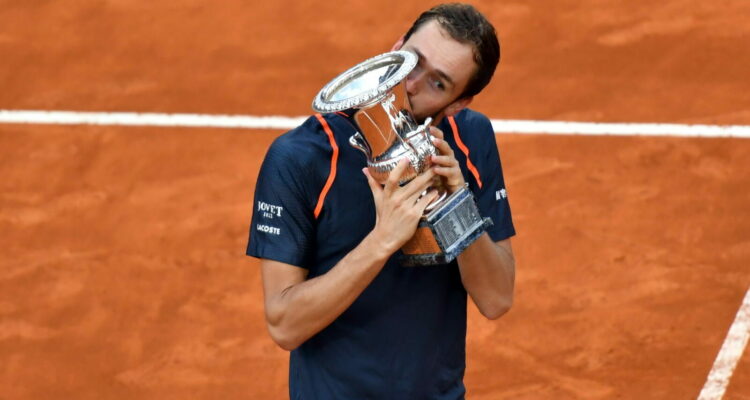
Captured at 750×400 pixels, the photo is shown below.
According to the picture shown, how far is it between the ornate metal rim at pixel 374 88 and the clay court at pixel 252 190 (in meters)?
3.68

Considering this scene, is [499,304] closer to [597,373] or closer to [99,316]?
[597,373]

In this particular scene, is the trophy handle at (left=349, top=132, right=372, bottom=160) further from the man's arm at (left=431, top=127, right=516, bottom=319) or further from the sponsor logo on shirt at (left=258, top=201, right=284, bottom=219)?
the man's arm at (left=431, top=127, right=516, bottom=319)

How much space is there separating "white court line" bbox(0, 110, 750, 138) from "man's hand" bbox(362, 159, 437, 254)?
5.10 m

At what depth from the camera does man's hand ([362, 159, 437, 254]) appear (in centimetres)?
331

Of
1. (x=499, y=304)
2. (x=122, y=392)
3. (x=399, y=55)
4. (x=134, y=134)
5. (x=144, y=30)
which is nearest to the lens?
(x=399, y=55)

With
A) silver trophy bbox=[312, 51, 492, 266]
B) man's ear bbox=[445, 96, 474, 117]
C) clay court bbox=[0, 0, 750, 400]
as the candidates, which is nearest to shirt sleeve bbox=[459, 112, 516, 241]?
man's ear bbox=[445, 96, 474, 117]

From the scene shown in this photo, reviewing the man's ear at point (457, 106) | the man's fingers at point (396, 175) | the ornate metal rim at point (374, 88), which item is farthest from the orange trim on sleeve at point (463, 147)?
the man's fingers at point (396, 175)

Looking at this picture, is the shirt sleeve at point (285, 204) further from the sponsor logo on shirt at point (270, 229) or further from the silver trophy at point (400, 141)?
the silver trophy at point (400, 141)

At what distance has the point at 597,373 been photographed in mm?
6969

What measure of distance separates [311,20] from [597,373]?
12.3ft

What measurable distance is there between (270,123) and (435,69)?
507 centimetres

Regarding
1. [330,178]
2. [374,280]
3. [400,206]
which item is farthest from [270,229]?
[400,206]

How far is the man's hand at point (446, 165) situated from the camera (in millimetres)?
3348

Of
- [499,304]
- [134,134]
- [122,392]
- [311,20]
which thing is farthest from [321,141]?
[311,20]
